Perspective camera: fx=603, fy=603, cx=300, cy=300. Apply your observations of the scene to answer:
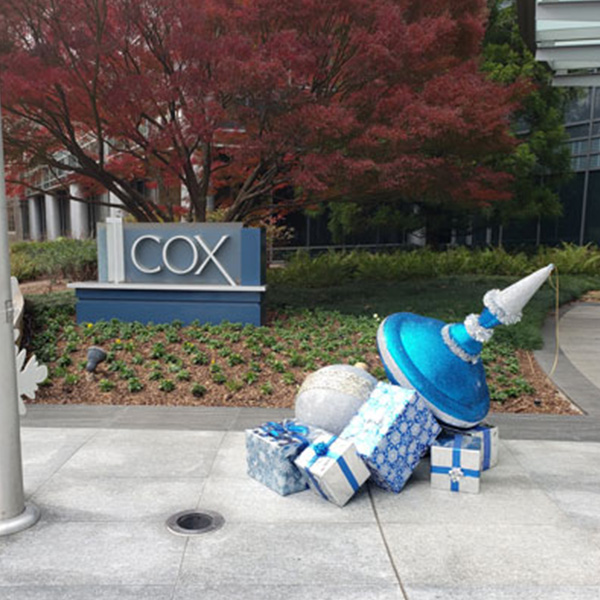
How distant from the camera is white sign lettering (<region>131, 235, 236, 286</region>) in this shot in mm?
8992

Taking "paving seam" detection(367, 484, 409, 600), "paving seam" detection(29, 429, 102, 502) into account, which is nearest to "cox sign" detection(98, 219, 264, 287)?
"paving seam" detection(29, 429, 102, 502)

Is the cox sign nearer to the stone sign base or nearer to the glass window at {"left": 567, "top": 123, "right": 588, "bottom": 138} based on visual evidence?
the stone sign base

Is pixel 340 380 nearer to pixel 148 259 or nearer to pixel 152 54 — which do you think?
pixel 148 259

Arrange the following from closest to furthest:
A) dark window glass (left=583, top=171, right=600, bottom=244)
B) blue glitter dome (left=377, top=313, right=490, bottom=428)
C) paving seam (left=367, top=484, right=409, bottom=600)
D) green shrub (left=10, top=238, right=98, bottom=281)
→ paving seam (left=367, top=484, right=409, bottom=600)
blue glitter dome (left=377, top=313, right=490, bottom=428)
green shrub (left=10, top=238, right=98, bottom=281)
dark window glass (left=583, top=171, right=600, bottom=244)

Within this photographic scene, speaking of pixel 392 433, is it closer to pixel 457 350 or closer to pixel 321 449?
pixel 321 449

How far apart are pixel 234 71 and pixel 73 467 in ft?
18.3

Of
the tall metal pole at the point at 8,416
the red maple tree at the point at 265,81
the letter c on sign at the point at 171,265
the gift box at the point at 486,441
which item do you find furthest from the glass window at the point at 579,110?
the tall metal pole at the point at 8,416

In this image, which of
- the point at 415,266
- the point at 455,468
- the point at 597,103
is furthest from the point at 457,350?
the point at 597,103

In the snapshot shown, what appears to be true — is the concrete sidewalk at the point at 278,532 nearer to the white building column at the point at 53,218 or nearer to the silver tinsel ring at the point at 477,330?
the silver tinsel ring at the point at 477,330

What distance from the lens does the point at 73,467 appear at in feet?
15.3

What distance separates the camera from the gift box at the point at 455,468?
422 cm

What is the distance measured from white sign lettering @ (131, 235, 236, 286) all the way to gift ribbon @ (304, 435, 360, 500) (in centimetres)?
516

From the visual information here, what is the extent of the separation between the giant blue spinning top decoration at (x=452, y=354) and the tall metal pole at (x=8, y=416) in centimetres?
258

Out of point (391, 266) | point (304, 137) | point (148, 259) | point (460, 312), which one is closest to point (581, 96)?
point (391, 266)
